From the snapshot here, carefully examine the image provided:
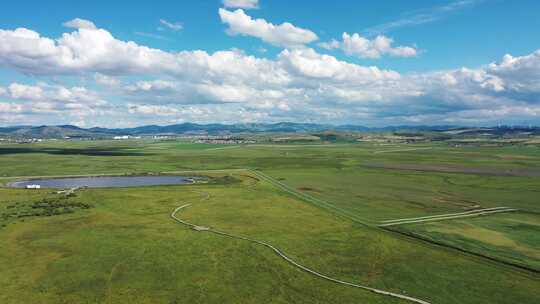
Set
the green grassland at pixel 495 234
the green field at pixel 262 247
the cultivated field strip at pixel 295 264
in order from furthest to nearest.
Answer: the green grassland at pixel 495 234
the green field at pixel 262 247
the cultivated field strip at pixel 295 264

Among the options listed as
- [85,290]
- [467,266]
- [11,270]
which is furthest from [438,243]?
[11,270]

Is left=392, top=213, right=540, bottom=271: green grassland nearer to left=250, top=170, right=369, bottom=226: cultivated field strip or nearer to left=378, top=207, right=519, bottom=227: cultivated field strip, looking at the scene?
left=378, top=207, right=519, bottom=227: cultivated field strip

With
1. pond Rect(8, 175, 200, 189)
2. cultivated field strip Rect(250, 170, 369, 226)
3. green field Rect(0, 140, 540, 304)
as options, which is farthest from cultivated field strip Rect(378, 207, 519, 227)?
pond Rect(8, 175, 200, 189)

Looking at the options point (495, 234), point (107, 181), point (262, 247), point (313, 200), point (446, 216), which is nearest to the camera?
point (262, 247)

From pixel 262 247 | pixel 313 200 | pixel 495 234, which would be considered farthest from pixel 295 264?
pixel 313 200

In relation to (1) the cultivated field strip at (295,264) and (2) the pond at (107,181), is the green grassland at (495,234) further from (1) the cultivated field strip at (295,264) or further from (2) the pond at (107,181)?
(2) the pond at (107,181)

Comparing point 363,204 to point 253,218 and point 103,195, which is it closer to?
point 253,218

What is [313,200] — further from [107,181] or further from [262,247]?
[107,181]

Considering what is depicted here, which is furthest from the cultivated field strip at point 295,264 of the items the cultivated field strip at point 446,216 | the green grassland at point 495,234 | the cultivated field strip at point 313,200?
the cultivated field strip at point 446,216
